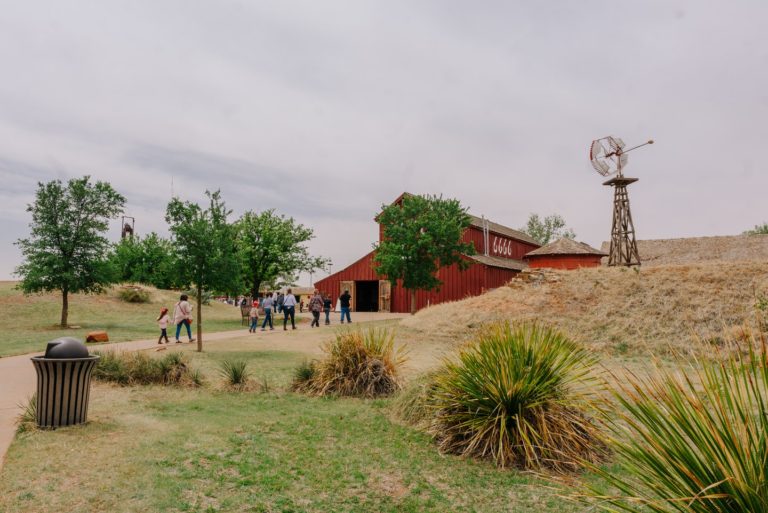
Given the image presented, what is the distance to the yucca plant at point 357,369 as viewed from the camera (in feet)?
30.2

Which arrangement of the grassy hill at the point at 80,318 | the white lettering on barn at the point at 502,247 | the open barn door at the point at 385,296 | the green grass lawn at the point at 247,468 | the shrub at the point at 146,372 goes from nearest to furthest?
the green grass lawn at the point at 247,468, the shrub at the point at 146,372, the grassy hill at the point at 80,318, the open barn door at the point at 385,296, the white lettering on barn at the point at 502,247

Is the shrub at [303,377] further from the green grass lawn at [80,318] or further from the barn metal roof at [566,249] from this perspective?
the barn metal roof at [566,249]

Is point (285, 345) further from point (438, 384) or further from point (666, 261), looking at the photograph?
point (666, 261)

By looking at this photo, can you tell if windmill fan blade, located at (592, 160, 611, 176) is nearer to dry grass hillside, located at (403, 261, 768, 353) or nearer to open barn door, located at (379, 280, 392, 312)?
dry grass hillside, located at (403, 261, 768, 353)

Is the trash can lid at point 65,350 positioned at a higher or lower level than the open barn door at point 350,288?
lower

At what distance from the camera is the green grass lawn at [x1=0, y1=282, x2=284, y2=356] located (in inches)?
778

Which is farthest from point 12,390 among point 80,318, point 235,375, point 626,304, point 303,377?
point 80,318

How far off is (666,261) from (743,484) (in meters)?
38.5

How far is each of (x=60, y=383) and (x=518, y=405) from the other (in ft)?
19.0

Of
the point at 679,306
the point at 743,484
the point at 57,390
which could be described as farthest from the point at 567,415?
the point at 679,306

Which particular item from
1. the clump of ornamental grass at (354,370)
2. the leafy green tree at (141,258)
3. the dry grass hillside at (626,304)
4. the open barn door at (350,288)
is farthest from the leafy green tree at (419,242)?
the leafy green tree at (141,258)

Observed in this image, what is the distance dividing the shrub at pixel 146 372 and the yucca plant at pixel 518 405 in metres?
5.78

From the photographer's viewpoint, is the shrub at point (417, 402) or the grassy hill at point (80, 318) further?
the grassy hill at point (80, 318)

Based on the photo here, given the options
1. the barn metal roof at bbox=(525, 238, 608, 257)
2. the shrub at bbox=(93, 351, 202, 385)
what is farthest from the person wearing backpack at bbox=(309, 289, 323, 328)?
the barn metal roof at bbox=(525, 238, 608, 257)
